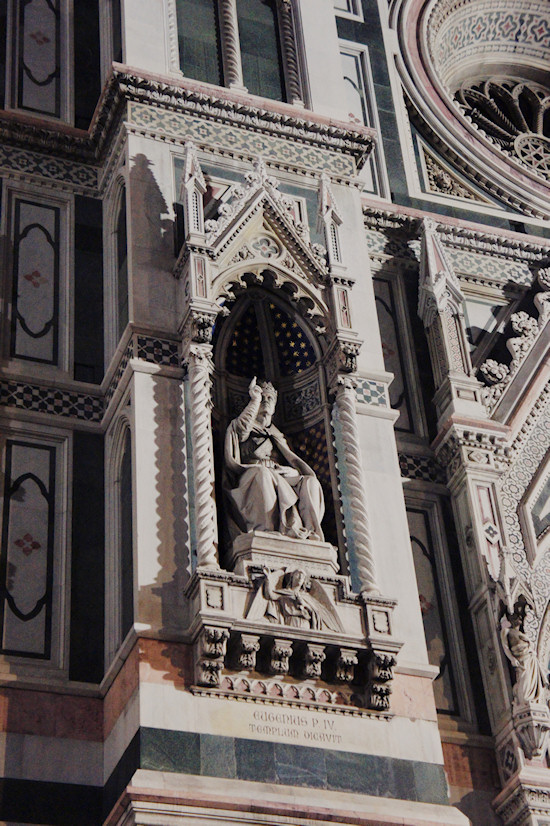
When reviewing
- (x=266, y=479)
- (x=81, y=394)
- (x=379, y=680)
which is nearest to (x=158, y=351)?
(x=81, y=394)

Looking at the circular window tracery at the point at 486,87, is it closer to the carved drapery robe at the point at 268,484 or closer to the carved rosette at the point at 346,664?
the carved drapery robe at the point at 268,484

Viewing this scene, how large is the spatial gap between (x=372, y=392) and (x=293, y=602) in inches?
114

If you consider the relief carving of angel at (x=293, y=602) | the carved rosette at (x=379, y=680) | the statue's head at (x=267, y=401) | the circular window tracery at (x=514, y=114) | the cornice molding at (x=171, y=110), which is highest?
the circular window tracery at (x=514, y=114)

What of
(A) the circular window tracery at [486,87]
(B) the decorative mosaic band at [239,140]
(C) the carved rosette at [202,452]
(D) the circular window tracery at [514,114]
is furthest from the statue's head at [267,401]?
(D) the circular window tracery at [514,114]

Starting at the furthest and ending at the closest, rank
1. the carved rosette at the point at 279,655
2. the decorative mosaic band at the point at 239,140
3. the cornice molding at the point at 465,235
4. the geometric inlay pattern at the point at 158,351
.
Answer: the cornice molding at the point at 465,235
the decorative mosaic band at the point at 239,140
the geometric inlay pattern at the point at 158,351
the carved rosette at the point at 279,655

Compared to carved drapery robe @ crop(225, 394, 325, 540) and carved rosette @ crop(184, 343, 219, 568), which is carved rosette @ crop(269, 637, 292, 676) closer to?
carved rosette @ crop(184, 343, 219, 568)

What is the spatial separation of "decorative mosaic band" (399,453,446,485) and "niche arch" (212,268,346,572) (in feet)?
4.23

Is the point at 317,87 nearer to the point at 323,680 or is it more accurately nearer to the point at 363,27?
the point at 363,27

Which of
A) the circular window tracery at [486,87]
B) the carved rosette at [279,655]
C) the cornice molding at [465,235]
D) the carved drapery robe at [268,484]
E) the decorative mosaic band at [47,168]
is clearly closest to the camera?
the carved rosette at [279,655]

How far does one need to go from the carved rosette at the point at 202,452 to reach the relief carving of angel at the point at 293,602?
0.46 m

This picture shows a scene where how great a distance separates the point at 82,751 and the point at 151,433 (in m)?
2.69

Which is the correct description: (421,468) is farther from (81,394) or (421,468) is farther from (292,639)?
(292,639)

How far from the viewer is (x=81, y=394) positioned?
47.4 feet

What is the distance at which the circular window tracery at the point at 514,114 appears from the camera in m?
20.8
